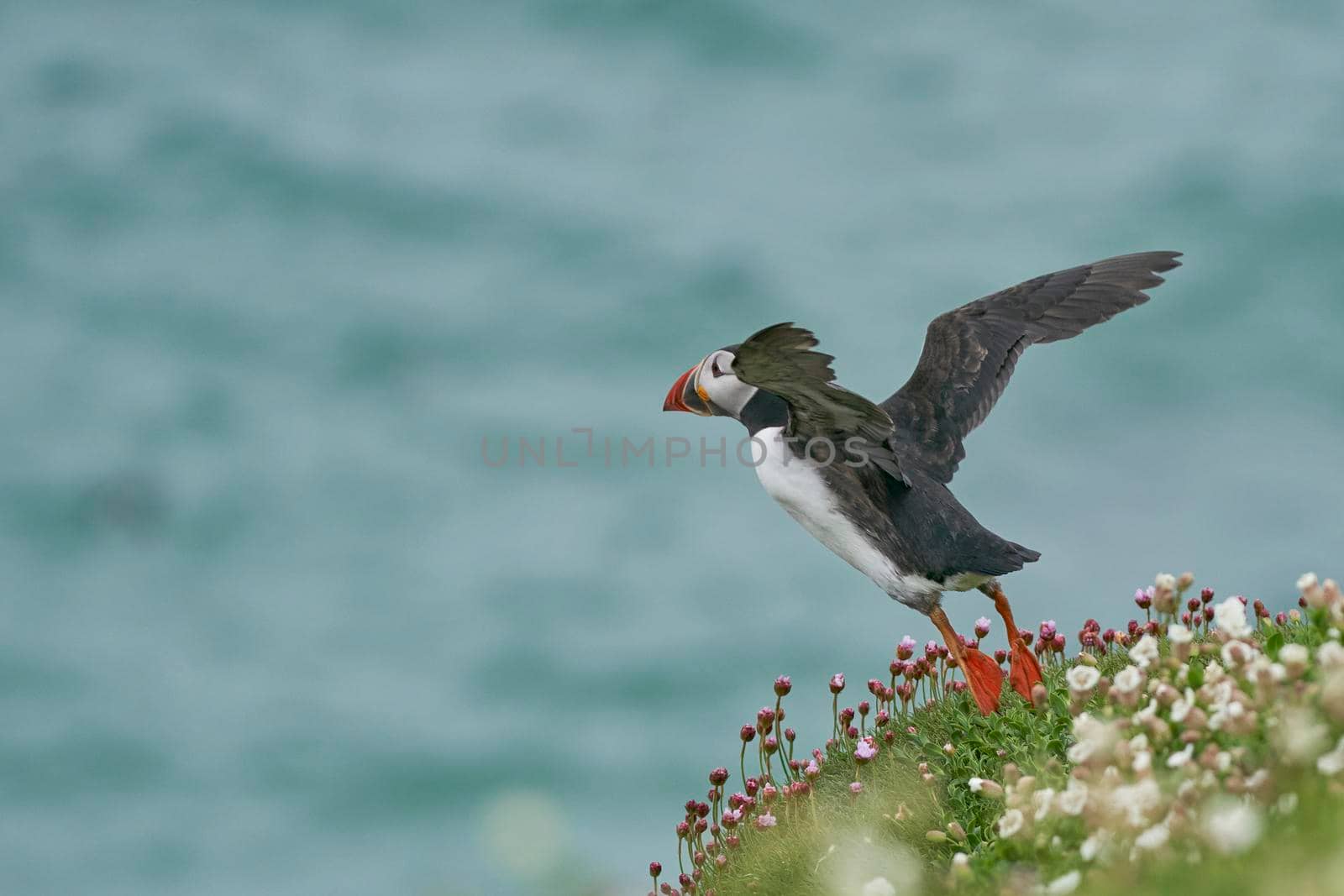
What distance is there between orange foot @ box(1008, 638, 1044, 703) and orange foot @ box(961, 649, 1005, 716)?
0.30 feet

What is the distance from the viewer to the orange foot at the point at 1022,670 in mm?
8328

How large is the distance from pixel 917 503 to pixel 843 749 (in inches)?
72.7

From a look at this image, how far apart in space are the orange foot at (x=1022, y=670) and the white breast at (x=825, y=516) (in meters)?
0.70

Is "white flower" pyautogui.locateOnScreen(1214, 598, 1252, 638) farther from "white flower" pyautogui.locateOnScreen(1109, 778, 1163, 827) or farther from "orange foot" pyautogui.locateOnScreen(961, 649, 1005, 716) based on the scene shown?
"orange foot" pyautogui.locateOnScreen(961, 649, 1005, 716)

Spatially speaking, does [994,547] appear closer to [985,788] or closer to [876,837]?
[876,837]

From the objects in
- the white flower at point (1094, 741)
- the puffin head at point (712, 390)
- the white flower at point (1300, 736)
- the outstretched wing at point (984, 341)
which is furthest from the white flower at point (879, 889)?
the puffin head at point (712, 390)

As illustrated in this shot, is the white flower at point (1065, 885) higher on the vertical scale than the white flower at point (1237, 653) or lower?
lower

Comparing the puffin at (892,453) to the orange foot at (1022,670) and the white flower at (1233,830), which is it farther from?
the white flower at (1233,830)

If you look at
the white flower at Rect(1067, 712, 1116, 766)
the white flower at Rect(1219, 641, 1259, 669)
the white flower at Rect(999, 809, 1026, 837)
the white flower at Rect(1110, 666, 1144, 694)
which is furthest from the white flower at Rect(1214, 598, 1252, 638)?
the white flower at Rect(999, 809, 1026, 837)

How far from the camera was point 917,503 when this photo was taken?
834 centimetres

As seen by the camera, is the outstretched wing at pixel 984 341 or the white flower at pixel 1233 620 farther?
the outstretched wing at pixel 984 341

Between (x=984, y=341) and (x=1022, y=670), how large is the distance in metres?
2.51

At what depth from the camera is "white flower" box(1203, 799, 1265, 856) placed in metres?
4.13

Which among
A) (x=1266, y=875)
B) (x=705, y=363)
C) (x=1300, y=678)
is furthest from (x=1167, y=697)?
(x=705, y=363)
